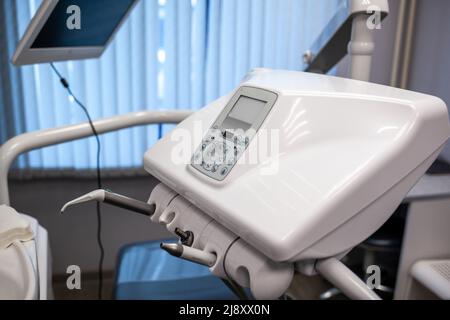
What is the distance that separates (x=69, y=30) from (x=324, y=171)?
0.77 meters

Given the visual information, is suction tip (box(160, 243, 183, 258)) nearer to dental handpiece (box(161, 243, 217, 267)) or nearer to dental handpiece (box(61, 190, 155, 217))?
dental handpiece (box(161, 243, 217, 267))

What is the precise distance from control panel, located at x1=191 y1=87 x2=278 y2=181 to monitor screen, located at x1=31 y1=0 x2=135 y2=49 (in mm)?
429

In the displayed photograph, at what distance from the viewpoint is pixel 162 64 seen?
2.11 metres

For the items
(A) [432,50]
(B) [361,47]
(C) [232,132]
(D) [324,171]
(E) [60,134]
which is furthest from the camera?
(A) [432,50]

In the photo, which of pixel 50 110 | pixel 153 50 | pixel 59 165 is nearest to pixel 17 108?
pixel 50 110

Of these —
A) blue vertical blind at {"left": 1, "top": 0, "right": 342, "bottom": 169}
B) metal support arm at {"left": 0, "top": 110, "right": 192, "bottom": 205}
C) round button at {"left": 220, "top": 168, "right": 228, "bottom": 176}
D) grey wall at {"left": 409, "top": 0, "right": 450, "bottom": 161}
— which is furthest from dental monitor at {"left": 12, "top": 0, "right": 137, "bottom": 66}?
grey wall at {"left": 409, "top": 0, "right": 450, "bottom": 161}

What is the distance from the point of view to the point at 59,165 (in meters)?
2.14

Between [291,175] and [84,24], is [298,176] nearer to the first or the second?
[291,175]

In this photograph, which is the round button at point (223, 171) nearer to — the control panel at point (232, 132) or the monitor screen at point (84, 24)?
the control panel at point (232, 132)

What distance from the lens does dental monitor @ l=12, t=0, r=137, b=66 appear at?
85 cm

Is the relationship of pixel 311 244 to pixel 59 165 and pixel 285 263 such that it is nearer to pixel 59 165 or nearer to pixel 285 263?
pixel 285 263

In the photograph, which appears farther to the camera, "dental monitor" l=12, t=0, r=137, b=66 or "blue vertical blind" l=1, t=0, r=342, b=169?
"blue vertical blind" l=1, t=0, r=342, b=169

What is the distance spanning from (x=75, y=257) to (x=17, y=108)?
0.86 metres

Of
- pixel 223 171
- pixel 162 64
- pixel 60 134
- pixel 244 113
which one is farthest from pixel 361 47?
pixel 162 64
